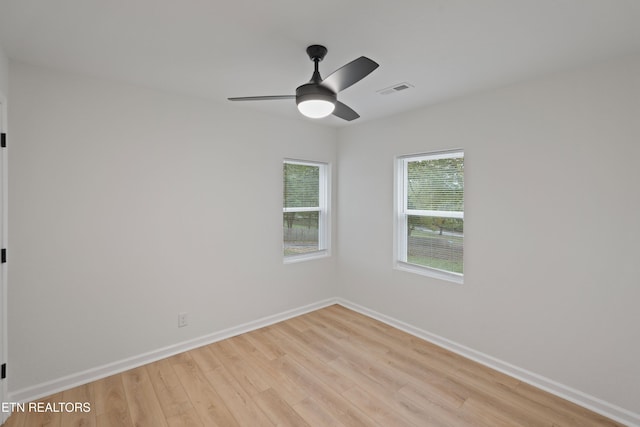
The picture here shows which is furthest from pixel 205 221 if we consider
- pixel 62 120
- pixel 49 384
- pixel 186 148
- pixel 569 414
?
pixel 569 414

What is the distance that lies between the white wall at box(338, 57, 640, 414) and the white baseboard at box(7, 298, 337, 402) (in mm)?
1805

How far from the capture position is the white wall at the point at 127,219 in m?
2.31

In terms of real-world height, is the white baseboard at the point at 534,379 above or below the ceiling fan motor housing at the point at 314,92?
below

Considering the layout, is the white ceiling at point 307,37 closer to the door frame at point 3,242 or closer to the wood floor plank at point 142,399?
the door frame at point 3,242

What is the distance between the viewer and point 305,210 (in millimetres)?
4137

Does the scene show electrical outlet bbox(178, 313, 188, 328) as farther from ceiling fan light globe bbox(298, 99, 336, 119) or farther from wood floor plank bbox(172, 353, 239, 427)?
ceiling fan light globe bbox(298, 99, 336, 119)

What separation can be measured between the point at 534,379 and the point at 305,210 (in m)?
2.90

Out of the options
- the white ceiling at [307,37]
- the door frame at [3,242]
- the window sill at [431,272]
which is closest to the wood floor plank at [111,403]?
the door frame at [3,242]

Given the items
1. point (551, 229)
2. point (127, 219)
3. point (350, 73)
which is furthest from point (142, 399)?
point (551, 229)

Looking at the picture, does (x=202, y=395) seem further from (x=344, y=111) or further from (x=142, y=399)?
(x=344, y=111)

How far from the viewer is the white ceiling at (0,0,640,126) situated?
161 cm

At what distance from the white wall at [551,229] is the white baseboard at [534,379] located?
5 centimetres

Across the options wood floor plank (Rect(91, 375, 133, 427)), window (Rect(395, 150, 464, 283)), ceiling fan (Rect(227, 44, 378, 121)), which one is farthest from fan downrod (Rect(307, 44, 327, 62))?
wood floor plank (Rect(91, 375, 133, 427))

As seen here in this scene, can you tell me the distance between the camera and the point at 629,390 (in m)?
2.11
